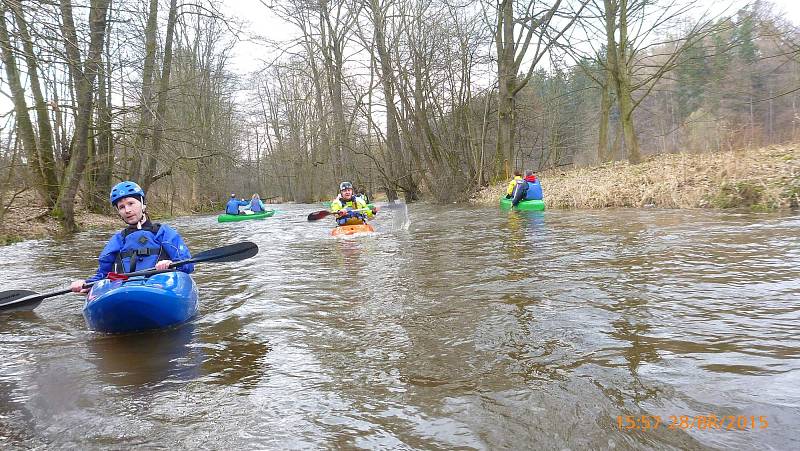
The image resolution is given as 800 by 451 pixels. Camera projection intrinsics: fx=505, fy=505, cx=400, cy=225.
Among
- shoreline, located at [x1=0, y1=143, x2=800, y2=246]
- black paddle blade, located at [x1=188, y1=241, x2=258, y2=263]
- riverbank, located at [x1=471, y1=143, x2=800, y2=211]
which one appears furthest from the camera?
shoreline, located at [x1=0, y1=143, x2=800, y2=246]

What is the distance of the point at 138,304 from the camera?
349 centimetres

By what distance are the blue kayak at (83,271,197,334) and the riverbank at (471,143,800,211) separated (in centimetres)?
926

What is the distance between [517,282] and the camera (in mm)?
4727

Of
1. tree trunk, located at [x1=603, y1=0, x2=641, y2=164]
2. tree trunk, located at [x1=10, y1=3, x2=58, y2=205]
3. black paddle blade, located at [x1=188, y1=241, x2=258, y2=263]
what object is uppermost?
tree trunk, located at [x1=603, y1=0, x2=641, y2=164]

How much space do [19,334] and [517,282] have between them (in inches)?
166

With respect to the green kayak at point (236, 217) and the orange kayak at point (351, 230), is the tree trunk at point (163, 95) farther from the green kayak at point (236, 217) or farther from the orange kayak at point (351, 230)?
the orange kayak at point (351, 230)

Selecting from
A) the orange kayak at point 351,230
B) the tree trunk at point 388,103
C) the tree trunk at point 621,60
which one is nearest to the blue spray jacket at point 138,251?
the orange kayak at point 351,230

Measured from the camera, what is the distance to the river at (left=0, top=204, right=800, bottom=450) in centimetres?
210

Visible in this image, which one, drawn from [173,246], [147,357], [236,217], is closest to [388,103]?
[236,217]

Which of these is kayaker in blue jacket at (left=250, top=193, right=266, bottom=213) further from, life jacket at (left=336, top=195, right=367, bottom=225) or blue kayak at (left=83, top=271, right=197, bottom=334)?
blue kayak at (left=83, top=271, right=197, bottom=334)

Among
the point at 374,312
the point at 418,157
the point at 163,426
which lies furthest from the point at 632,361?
the point at 418,157
